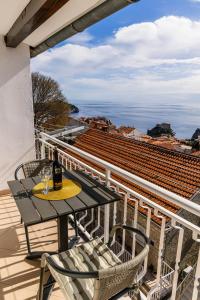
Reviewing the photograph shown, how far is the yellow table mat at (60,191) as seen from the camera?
2021 mm

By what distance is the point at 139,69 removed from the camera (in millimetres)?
46406

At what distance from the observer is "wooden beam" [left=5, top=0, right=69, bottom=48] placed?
6.71 ft

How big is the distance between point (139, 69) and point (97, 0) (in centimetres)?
4746

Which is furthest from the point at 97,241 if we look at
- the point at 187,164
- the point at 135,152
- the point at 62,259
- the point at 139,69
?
the point at 139,69

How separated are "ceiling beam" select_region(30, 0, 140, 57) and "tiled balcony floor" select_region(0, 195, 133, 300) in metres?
2.51

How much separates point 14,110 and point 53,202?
2767 millimetres

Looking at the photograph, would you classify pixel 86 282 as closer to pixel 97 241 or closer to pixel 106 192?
pixel 97 241

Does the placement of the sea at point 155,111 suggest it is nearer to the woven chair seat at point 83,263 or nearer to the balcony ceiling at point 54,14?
the balcony ceiling at point 54,14

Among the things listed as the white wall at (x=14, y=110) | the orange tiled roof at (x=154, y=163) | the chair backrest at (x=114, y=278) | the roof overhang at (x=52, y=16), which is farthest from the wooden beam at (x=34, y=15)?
the orange tiled roof at (x=154, y=163)

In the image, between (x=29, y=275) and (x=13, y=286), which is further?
(x=29, y=275)

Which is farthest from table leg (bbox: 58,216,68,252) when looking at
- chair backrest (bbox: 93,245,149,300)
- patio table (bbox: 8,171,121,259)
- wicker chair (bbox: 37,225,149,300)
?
chair backrest (bbox: 93,245,149,300)

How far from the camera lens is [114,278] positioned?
1.17 metres

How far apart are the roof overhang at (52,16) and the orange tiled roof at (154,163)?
6229 millimetres

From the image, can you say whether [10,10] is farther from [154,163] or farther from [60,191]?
[154,163]
